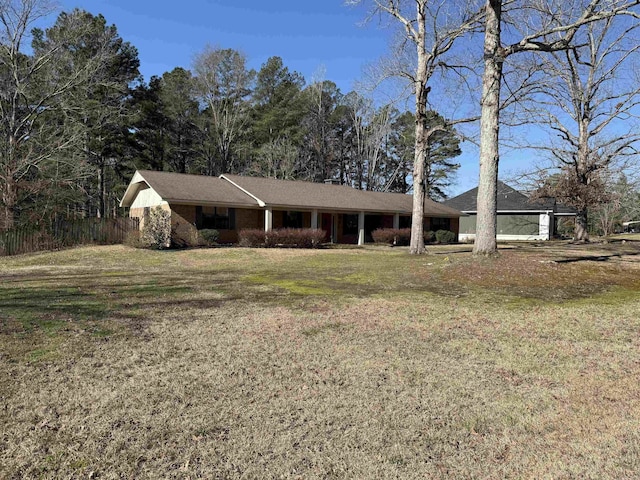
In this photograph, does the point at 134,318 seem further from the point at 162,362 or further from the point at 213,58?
the point at 213,58

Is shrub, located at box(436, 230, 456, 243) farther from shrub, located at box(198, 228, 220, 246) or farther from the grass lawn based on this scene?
the grass lawn

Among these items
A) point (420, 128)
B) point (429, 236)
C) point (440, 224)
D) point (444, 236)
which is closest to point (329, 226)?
point (429, 236)

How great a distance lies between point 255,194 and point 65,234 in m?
9.37

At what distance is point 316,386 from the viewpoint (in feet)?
12.3

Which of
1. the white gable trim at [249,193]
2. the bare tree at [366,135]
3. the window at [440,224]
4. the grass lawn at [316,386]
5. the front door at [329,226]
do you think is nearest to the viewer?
the grass lawn at [316,386]

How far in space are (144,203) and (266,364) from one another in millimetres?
21575

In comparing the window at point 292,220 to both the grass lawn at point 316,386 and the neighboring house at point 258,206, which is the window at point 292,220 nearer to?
the neighboring house at point 258,206

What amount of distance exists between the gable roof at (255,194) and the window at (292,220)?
40.7 inches

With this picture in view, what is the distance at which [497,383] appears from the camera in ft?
12.7

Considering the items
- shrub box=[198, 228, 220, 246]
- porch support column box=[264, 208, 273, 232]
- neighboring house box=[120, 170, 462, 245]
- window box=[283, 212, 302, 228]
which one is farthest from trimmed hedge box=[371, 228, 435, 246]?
shrub box=[198, 228, 220, 246]

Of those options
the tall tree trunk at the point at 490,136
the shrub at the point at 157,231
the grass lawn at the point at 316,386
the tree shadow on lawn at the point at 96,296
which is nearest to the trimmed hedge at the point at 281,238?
the shrub at the point at 157,231

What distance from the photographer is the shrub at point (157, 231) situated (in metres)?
19.5

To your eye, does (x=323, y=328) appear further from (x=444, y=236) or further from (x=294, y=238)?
(x=444, y=236)

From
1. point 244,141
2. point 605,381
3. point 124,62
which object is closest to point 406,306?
point 605,381
